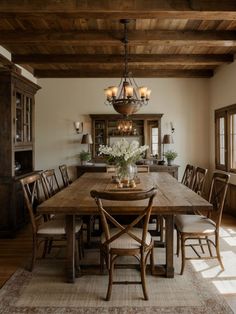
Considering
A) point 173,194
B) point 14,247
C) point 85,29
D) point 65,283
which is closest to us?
point 65,283

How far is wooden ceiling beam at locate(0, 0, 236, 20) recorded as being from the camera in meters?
3.35

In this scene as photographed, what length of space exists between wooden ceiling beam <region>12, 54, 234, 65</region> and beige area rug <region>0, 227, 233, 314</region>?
155 inches

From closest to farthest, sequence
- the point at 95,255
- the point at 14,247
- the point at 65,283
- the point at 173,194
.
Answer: the point at 65,283, the point at 173,194, the point at 95,255, the point at 14,247

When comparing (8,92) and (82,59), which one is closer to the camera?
(8,92)

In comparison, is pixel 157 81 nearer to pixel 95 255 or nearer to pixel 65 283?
pixel 95 255

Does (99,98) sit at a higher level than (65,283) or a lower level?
higher

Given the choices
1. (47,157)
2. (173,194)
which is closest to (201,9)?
(173,194)

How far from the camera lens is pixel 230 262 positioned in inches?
137

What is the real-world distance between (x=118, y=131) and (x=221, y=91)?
2364 millimetres

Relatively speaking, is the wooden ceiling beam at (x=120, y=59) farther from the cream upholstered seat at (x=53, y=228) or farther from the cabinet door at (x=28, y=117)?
the cream upholstered seat at (x=53, y=228)

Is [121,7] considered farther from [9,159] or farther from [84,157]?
[84,157]

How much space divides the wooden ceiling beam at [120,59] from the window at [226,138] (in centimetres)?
100

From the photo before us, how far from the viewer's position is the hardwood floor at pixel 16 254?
3096mm

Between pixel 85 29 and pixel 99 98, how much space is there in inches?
108
